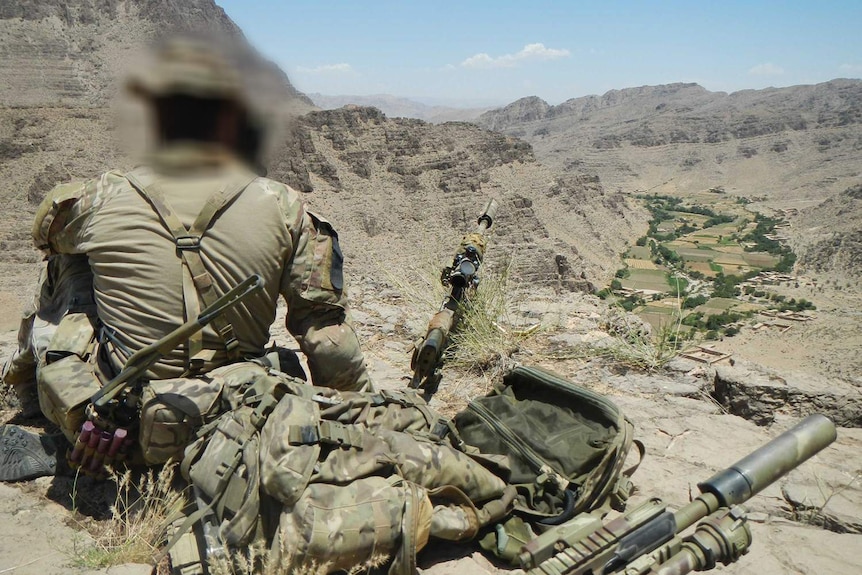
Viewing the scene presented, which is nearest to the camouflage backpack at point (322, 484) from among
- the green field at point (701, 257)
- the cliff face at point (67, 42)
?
the green field at point (701, 257)

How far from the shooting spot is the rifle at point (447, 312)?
374 centimetres

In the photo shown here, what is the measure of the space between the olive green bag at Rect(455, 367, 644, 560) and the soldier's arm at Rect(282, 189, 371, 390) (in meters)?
0.60

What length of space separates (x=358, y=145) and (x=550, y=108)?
4397 inches

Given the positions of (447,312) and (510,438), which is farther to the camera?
(447,312)

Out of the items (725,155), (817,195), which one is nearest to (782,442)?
(817,195)

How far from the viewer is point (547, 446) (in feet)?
8.59

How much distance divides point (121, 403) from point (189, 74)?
124cm

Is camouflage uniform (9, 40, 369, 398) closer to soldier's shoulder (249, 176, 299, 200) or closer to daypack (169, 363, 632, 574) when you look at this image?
soldier's shoulder (249, 176, 299, 200)

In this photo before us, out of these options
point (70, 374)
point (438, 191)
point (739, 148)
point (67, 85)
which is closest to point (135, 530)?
point (70, 374)

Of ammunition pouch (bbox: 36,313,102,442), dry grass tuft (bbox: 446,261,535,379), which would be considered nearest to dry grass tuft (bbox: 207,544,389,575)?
ammunition pouch (bbox: 36,313,102,442)

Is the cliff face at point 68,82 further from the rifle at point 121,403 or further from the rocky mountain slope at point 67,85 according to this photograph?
the rifle at point 121,403

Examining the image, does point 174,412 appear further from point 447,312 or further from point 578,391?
point 447,312

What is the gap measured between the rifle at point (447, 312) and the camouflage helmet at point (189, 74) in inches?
80.1

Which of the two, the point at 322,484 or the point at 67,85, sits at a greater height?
the point at 67,85
